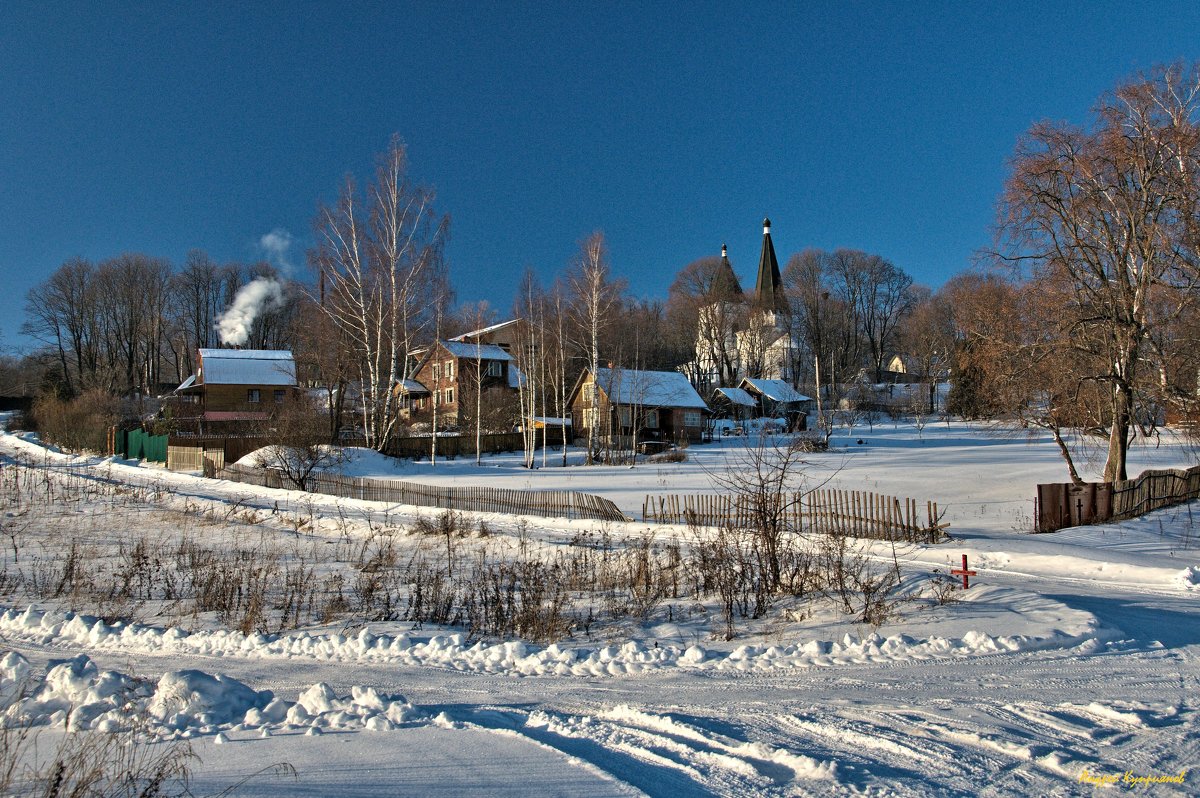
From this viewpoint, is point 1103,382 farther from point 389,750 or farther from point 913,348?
point 913,348

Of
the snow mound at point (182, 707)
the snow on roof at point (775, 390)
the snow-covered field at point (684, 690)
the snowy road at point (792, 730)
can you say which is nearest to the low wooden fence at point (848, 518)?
the snow-covered field at point (684, 690)

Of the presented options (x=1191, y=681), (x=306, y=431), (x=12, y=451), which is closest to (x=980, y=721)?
(x=1191, y=681)

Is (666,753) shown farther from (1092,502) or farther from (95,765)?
(1092,502)

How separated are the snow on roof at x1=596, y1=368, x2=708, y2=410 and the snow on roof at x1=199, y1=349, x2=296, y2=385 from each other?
2544 centimetres

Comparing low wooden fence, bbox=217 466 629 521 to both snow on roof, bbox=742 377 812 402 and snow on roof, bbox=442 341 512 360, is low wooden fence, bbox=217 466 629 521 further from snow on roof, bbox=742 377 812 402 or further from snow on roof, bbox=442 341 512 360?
snow on roof, bbox=742 377 812 402

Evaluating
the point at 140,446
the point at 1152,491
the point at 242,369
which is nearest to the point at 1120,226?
the point at 1152,491

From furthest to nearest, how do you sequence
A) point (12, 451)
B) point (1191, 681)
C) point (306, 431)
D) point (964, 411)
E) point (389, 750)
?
point (964, 411) → point (12, 451) → point (306, 431) → point (1191, 681) → point (389, 750)

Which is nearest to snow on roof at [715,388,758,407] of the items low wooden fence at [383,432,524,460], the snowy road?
low wooden fence at [383,432,524,460]

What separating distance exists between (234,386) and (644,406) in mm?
32466

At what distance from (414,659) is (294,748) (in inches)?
107

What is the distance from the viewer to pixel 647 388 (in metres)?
48.0

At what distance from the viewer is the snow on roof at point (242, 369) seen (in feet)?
174

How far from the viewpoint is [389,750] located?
4023 mm

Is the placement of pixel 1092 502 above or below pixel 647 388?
below
